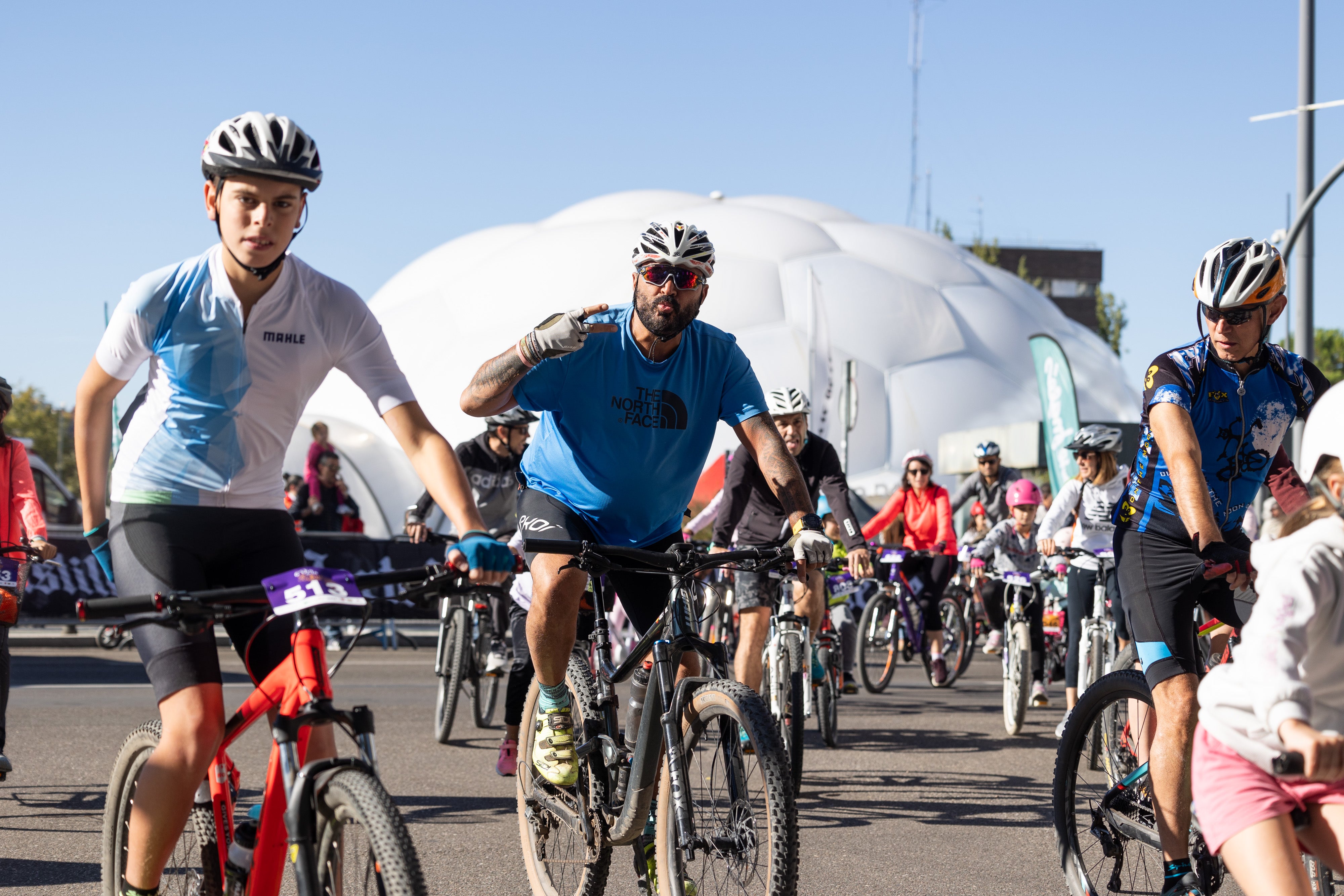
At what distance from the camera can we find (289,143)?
135 inches

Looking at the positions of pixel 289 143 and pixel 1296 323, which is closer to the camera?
pixel 289 143

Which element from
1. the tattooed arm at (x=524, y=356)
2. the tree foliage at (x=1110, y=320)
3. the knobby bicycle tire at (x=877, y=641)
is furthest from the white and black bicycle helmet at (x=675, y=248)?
the tree foliage at (x=1110, y=320)

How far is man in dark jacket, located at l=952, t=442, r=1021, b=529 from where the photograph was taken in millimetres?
13516

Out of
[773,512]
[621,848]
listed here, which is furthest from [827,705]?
[621,848]

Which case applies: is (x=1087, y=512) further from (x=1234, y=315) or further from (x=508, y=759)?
(x=1234, y=315)

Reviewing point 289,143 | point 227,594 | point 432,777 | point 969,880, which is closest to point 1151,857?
point 969,880

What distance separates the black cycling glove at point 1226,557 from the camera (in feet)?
12.7

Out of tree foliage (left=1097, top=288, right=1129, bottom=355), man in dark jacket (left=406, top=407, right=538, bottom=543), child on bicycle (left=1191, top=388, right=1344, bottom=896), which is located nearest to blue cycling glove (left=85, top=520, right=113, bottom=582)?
child on bicycle (left=1191, top=388, right=1344, bottom=896)

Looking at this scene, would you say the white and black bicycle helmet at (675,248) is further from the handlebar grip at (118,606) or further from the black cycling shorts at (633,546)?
the handlebar grip at (118,606)

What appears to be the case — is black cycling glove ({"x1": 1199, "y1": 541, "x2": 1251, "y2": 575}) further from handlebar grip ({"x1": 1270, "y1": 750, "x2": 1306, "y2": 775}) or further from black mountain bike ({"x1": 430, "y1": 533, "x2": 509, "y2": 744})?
black mountain bike ({"x1": 430, "y1": 533, "x2": 509, "y2": 744})

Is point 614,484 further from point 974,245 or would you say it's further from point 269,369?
point 974,245

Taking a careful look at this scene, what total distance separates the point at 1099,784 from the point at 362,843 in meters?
2.57

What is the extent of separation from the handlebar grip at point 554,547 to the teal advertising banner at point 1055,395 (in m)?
16.1

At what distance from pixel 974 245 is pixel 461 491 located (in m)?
64.6
